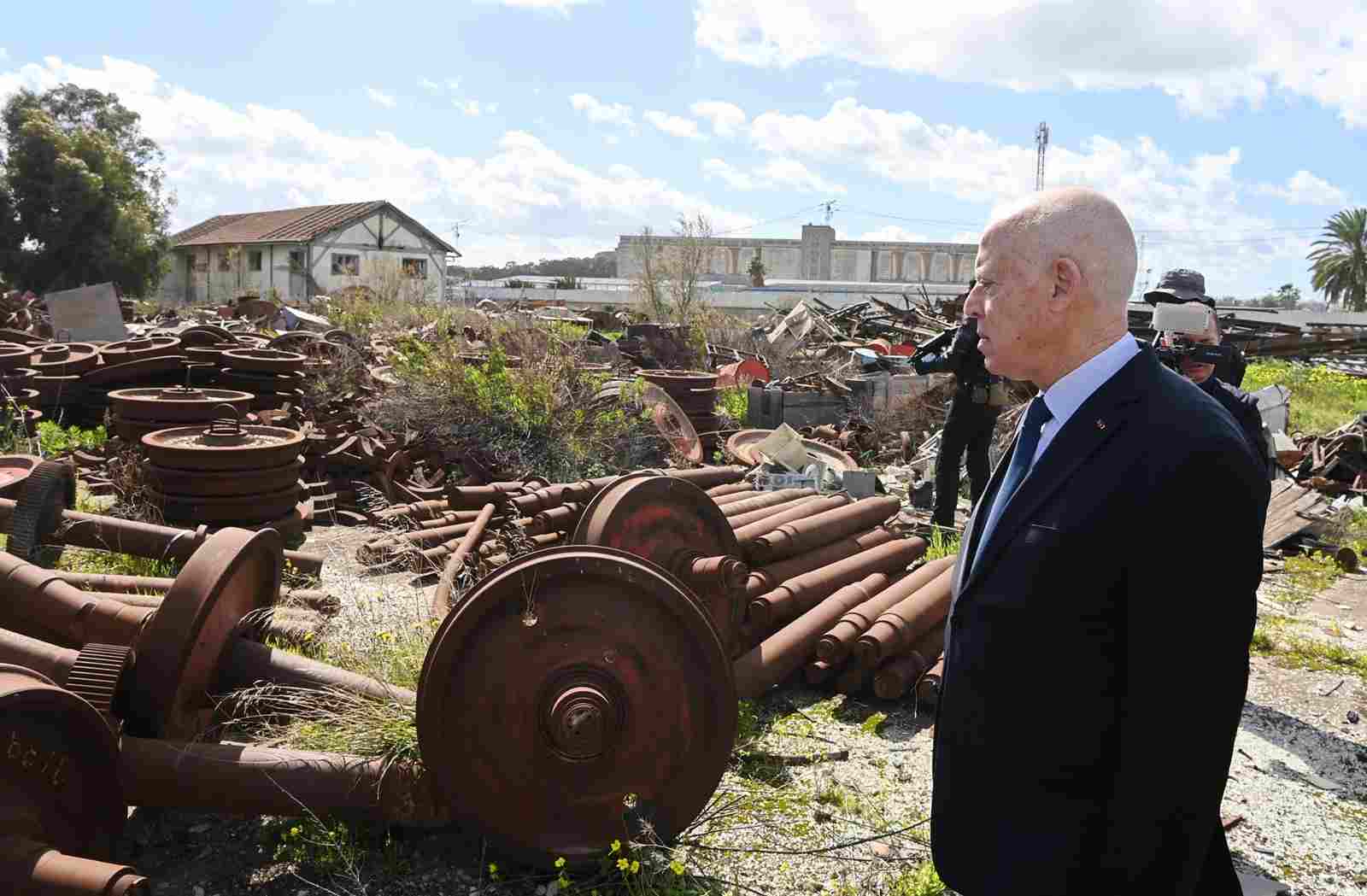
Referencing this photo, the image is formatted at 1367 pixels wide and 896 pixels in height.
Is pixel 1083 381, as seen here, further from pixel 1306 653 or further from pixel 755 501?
pixel 1306 653

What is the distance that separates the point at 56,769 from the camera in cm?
290

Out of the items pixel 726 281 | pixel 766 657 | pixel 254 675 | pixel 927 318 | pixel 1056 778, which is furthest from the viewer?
pixel 726 281

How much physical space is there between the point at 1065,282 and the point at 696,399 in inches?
401

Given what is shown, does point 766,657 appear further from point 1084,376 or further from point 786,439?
point 786,439

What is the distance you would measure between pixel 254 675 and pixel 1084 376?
3.42 meters

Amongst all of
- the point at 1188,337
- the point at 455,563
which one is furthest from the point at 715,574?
the point at 1188,337

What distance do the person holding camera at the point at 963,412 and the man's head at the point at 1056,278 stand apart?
19.9ft

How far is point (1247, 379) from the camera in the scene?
22.0 meters

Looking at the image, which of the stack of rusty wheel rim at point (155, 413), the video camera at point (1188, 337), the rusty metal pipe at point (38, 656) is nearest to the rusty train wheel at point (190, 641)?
the rusty metal pipe at point (38, 656)

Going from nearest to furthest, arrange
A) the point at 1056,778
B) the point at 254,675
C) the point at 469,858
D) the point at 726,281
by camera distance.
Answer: the point at 1056,778
the point at 469,858
the point at 254,675
the point at 726,281

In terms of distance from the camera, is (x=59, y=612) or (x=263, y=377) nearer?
(x=59, y=612)

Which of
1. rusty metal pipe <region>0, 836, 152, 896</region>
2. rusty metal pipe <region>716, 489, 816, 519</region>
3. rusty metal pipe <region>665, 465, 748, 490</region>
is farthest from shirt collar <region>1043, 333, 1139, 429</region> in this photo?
rusty metal pipe <region>665, 465, 748, 490</region>

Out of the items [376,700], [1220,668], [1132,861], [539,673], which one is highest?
[1220,668]

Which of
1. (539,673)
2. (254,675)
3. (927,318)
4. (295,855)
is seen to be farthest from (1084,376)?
(927,318)
